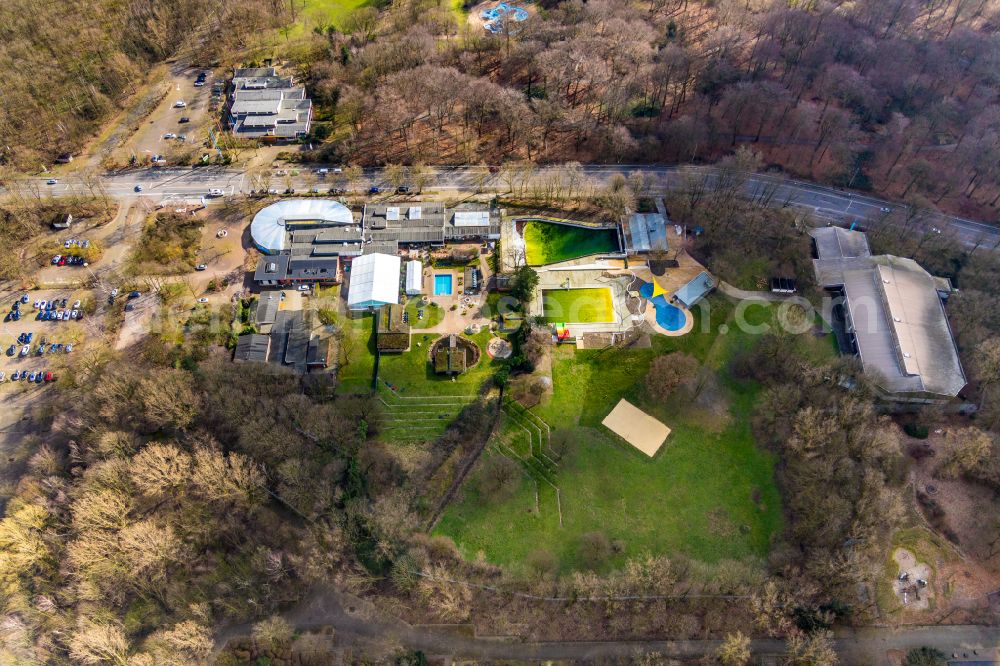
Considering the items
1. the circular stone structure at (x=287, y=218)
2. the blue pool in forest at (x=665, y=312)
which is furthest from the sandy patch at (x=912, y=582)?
the circular stone structure at (x=287, y=218)

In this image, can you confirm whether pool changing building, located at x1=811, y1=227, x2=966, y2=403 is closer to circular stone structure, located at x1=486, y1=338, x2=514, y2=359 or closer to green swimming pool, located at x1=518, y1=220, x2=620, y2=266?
green swimming pool, located at x1=518, y1=220, x2=620, y2=266

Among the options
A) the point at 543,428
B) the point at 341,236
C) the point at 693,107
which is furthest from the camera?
the point at 693,107

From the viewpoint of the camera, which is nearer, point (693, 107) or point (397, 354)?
point (397, 354)

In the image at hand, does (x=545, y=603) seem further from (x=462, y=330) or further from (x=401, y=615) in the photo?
(x=462, y=330)

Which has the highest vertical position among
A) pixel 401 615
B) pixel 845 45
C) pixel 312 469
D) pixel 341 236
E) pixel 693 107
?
pixel 845 45

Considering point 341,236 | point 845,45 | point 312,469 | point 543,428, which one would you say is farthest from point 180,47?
point 845,45

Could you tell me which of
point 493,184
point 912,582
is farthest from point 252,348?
point 912,582
